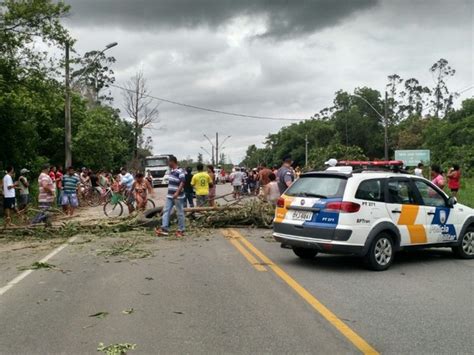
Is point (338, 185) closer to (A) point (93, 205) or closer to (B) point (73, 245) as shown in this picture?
(B) point (73, 245)

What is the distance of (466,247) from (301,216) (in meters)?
3.43

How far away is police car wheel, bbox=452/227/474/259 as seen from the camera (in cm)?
973

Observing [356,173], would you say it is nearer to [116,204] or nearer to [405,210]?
[405,210]

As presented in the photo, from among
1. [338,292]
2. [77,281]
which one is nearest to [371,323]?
[338,292]

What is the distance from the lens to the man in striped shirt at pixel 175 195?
1260cm

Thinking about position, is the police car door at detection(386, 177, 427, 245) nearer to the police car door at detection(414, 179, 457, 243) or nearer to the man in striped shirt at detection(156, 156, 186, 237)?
the police car door at detection(414, 179, 457, 243)

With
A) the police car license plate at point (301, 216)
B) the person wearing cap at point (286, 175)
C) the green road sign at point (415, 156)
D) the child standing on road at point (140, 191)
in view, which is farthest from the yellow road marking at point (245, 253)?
the green road sign at point (415, 156)

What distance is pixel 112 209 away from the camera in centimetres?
1986

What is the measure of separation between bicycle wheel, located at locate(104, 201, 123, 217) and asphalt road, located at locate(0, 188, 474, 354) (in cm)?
963

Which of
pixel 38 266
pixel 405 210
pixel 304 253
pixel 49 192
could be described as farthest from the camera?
pixel 49 192

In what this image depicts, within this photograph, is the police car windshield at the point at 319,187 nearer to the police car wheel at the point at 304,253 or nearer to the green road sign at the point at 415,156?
the police car wheel at the point at 304,253

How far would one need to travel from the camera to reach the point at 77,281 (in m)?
7.73

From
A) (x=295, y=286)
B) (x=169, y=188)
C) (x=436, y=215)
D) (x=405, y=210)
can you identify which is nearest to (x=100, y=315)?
(x=295, y=286)

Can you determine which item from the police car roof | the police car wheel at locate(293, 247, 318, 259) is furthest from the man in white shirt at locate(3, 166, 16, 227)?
the police car roof
